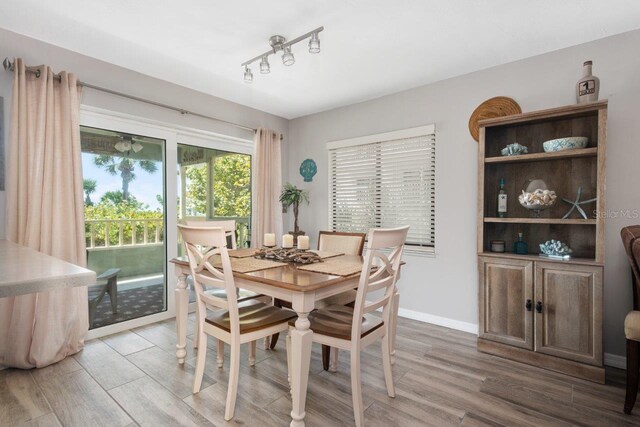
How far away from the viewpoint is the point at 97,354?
2463 mm

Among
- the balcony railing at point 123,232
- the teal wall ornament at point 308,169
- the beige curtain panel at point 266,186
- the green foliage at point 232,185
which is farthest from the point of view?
the teal wall ornament at point 308,169

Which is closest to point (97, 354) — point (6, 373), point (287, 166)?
point (6, 373)

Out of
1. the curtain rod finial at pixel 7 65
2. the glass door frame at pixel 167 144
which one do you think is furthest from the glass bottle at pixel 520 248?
the curtain rod finial at pixel 7 65

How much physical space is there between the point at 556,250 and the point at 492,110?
129 centimetres

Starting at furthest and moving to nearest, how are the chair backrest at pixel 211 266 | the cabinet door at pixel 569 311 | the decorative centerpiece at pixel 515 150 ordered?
the decorative centerpiece at pixel 515 150 → the cabinet door at pixel 569 311 → the chair backrest at pixel 211 266

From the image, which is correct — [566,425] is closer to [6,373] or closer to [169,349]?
[169,349]

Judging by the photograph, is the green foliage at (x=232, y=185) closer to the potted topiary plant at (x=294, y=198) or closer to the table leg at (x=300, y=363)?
the potted topiary plant at (x=294, y=198)

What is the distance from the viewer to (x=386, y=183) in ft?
11.6

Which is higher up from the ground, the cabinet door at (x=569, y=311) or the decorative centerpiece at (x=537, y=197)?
the decorative centerpiece at (x=537, y=197)

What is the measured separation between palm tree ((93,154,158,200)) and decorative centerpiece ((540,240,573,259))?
3567 millimetres

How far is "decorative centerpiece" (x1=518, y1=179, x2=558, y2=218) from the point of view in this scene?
2407 mm

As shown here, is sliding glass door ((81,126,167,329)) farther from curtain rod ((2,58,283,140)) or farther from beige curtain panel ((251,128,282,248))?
beige curtain panel ((251,128,282,248))

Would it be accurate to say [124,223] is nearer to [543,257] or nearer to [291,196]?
[291,196]

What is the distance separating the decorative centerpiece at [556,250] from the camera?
2.31 metres
